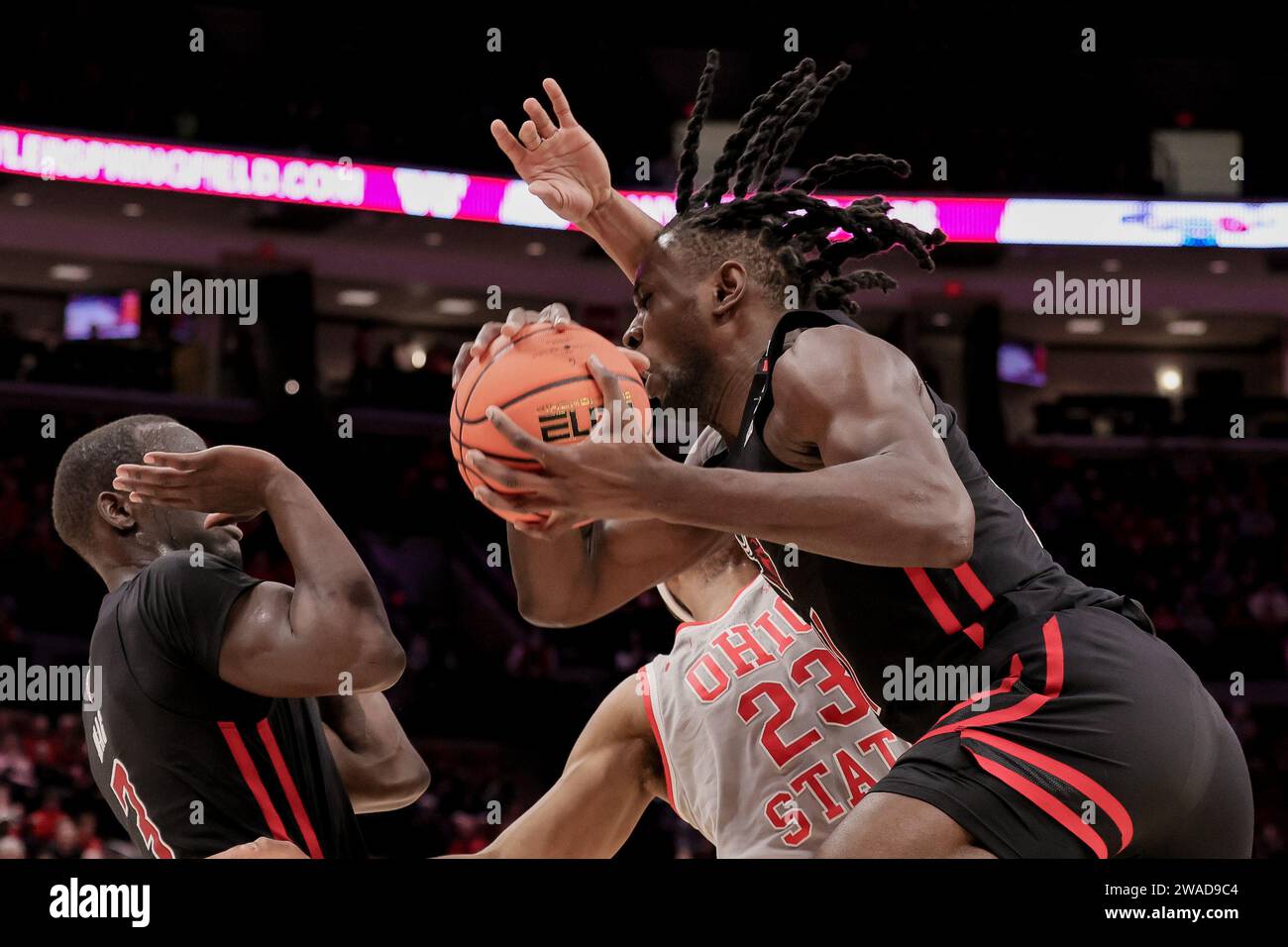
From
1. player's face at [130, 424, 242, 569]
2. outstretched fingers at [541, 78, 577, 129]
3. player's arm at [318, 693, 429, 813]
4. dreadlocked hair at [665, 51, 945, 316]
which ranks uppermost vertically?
outstretched fingers at [541, 78, 577, 129]

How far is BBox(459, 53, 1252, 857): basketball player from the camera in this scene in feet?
7.40

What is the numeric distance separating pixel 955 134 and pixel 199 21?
7489mm

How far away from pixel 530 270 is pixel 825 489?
1294 centimetres

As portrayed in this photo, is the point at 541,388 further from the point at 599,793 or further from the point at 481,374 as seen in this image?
the point at 599,793

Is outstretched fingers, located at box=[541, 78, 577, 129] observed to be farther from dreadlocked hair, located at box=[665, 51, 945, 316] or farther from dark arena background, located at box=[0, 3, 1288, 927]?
dark arena background, located at box=[0, 3, 1288, 927]

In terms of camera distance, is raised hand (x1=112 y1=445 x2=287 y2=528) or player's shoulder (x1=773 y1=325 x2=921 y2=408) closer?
player's shoulder (x1=773 y1=325 x2=921 y2=408)

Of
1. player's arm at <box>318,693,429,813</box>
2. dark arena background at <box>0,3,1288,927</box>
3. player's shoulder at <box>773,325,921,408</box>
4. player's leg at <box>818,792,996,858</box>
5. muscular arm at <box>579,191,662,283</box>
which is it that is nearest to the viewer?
player's leg at <box>818,792,996,858</box>

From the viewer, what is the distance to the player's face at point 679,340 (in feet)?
9.54

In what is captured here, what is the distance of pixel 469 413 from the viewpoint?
2.50 metres

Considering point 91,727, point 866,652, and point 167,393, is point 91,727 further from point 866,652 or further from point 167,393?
point 167,393

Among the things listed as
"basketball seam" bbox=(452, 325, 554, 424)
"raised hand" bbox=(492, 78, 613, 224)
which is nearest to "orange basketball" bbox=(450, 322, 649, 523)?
"basketball seam" bbox=(452, 325, 554, 424)

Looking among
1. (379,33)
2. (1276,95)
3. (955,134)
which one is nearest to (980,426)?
(955,134)

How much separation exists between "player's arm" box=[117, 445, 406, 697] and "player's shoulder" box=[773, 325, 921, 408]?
84 cm

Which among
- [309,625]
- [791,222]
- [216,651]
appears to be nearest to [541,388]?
Result: [309,625]
